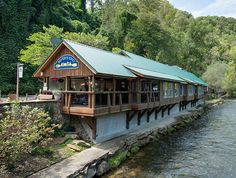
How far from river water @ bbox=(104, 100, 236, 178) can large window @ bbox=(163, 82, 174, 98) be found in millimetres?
4571

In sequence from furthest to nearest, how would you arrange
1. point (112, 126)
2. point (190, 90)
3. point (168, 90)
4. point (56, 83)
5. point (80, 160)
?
point (190, 90) → point (168, 90) → point (56, 83) → point (112, 126) → point (80, 160)

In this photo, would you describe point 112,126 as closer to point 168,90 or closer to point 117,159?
point 117,159

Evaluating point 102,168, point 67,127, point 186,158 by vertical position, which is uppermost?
point 67,127

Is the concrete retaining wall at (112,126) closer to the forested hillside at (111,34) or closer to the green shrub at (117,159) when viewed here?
the green shrub at (117,159)

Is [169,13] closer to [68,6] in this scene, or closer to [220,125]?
[68,6]

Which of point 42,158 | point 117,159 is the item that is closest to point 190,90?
point 117,159

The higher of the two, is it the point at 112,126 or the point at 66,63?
the point at 66,63

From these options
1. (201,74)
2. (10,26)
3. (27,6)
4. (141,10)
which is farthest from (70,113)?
(201,74)

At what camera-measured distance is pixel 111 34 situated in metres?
52.9

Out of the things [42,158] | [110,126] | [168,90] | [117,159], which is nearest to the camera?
[42,158]

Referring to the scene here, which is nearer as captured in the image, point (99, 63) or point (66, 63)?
point (99, 63)

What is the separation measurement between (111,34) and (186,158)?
4094 cm

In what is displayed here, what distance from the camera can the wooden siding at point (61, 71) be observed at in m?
15.2

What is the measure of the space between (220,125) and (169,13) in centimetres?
4863
